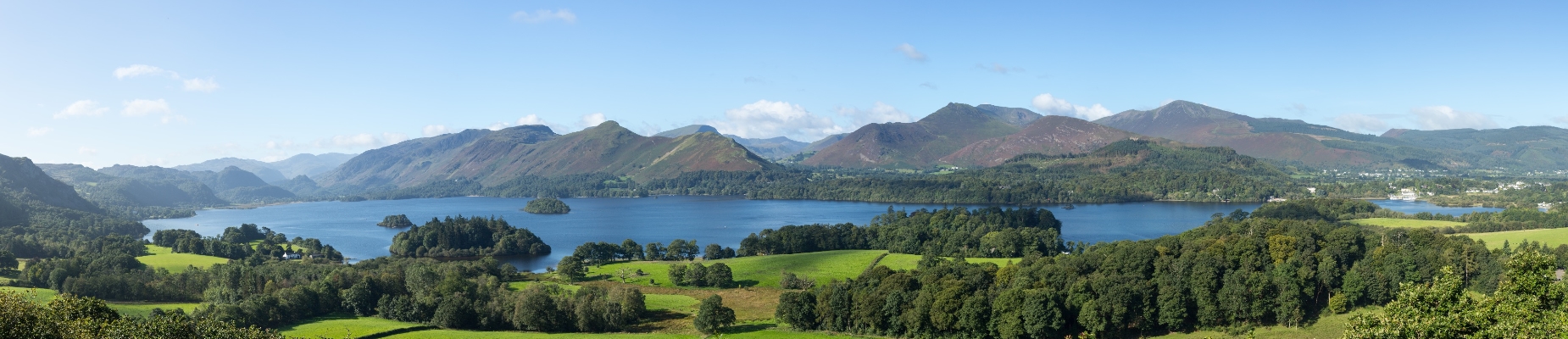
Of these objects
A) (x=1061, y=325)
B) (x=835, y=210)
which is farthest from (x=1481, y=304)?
(x=835, y=210)

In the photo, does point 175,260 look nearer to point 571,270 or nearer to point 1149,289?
point 571,270

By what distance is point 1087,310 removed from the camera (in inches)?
1635

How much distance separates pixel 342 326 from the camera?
47094 millimetres

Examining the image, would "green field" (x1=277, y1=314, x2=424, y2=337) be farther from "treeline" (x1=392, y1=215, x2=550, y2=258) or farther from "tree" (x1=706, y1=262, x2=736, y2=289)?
"treeline" (x1=392, y1=215, x2=550, y2=258)

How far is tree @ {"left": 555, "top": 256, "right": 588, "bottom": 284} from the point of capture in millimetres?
67688

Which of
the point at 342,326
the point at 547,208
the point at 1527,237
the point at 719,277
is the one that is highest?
the point at 547,208

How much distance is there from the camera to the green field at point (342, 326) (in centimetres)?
4472

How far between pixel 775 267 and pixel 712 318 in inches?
999

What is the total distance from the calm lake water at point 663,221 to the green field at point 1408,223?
65.4ft

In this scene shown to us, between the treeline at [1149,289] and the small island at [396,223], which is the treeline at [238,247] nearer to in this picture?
the small island at [396,223]

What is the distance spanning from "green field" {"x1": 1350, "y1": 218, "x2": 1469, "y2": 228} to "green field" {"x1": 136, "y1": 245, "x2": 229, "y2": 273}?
10972 centimetres

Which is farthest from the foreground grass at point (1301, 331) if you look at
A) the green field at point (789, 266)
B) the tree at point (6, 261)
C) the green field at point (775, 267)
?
the tree at point (6, 261)

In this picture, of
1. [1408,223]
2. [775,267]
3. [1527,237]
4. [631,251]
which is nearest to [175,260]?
[631,251]

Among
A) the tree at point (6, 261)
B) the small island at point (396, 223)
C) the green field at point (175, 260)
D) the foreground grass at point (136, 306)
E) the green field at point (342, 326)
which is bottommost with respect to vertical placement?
the green field at point (342, 326)
